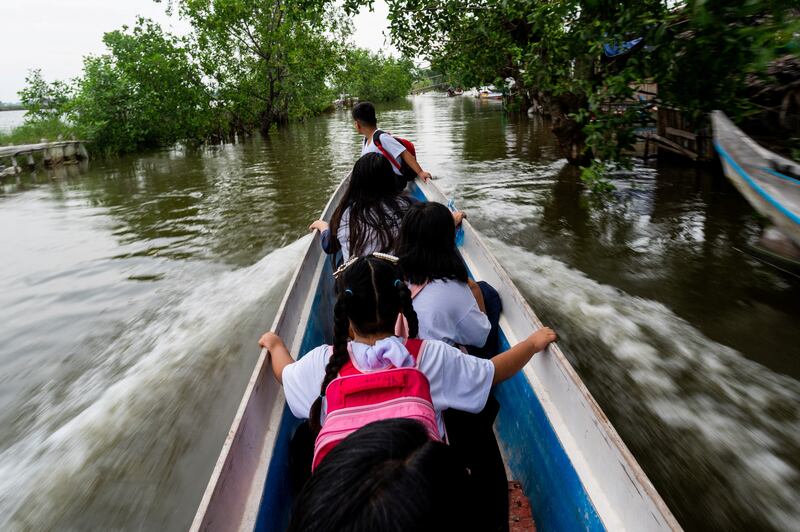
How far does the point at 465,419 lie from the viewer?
69.4 inches

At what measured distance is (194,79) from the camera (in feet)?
60.0

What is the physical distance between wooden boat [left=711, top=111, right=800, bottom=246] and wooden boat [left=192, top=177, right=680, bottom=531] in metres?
2.84

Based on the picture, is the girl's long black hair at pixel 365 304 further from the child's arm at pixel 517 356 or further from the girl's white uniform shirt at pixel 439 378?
the child's arm at pixel 517 356

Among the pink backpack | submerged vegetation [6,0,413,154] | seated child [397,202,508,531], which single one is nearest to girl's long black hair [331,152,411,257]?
seated child [397,202,508,531]

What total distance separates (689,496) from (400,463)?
232 centimetres

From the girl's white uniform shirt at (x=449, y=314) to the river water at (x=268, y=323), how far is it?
1362mm

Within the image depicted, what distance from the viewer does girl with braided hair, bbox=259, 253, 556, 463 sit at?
51.1 inches

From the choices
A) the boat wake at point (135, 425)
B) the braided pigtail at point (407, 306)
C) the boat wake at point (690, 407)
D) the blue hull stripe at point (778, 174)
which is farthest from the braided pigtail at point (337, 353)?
the blue hull stripe at point (778, 174)

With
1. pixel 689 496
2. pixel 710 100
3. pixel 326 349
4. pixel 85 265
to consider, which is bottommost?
pixel 689 496

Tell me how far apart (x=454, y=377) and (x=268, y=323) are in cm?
342

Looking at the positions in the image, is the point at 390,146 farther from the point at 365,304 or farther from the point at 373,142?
the point at 365,304

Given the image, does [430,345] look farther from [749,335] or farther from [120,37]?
[120,37]

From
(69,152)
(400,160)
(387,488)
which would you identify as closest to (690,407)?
(387,488)

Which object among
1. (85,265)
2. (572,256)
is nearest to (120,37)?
(85,265)
